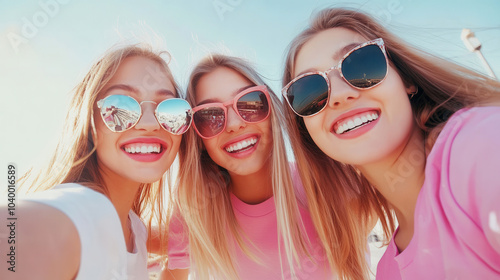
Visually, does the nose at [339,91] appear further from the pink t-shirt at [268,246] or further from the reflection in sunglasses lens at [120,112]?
the reflection in sunglasses lens at [120,112]

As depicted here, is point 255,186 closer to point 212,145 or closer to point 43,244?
point 212,145

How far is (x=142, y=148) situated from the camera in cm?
207

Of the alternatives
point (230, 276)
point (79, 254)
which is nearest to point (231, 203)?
point (230, 276)

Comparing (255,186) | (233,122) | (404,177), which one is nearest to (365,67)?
(404,177)

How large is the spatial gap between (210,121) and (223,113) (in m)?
0.13

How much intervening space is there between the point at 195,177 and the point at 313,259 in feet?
4.23

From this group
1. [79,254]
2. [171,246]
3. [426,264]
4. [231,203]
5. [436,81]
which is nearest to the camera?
[79,254]

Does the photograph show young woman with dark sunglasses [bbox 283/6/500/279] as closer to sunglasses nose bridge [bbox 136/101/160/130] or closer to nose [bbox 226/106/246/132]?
nose [bbox 226/106/246/132]

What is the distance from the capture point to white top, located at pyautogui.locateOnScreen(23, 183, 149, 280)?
979 millimetres

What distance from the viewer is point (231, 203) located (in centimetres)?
277

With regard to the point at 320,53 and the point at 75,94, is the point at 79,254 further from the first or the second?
the point at 320,53

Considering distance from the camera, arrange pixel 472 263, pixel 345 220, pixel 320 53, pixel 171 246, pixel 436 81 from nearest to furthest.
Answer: pixel 472 263 < pixel 436 81 < pixel 320 53 < pixel 345 220 < pixel 171 246

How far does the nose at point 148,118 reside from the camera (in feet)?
6.70

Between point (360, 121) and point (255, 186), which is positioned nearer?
point (360, 121)
